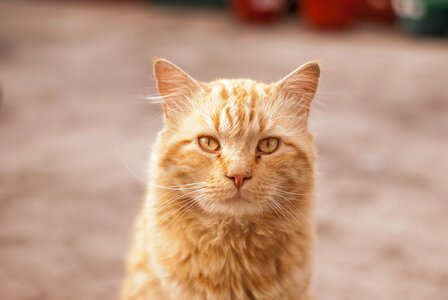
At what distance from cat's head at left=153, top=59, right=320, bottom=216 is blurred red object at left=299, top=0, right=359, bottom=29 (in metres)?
3.53

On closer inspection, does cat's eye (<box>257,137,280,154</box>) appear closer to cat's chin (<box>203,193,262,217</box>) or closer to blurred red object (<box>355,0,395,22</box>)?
cat's chin (<box>203,193,262,217</box>)

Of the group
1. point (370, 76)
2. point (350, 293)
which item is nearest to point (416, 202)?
point (350, 293)

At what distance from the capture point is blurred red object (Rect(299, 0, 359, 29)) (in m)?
5.02

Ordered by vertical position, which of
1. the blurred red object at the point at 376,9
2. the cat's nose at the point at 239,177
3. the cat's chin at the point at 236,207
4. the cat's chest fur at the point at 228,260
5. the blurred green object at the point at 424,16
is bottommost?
the cat's chest fur at the point at 228,260

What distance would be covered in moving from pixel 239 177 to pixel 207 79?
2.70m

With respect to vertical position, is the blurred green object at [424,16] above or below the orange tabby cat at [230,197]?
above

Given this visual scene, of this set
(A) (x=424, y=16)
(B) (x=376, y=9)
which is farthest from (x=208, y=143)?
(B) (x=376, y=9)

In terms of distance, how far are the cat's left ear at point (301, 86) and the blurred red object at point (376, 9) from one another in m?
3.93

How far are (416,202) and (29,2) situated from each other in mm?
4059

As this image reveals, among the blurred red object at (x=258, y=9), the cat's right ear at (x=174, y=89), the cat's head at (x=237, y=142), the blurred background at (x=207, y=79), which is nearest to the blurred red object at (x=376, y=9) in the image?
the blurred background at (x=207, y=79)

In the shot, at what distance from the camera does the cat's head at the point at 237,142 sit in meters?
1.50

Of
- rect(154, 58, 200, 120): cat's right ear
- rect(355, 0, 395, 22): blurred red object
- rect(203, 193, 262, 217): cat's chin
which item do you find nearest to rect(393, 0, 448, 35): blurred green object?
rect(355, 0, 395, 22): blurred red object

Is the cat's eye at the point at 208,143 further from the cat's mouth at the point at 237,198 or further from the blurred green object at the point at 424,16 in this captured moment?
the blurred green object at the point at 424,16

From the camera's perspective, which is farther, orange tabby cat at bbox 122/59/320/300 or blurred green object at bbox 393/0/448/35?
blurred green object at bbox 393/0/448/35
